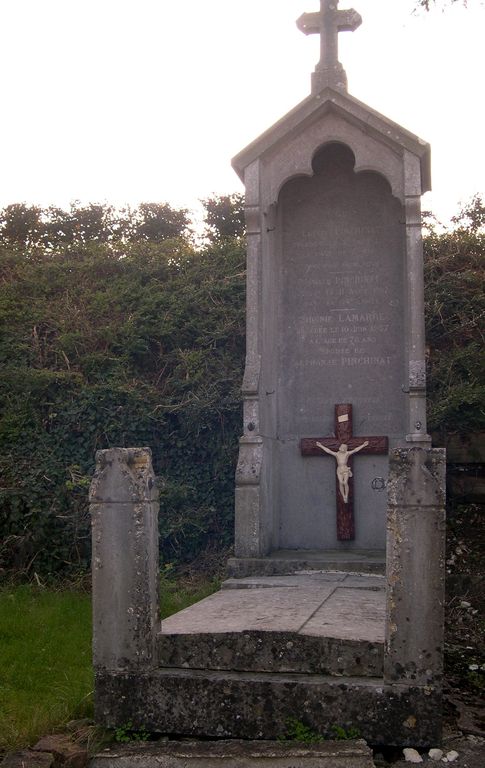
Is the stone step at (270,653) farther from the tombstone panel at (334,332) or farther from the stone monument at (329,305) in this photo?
the tombstone panel at (334,332)

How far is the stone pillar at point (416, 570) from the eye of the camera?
4.09 meters

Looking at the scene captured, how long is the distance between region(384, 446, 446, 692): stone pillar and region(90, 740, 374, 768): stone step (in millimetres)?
492

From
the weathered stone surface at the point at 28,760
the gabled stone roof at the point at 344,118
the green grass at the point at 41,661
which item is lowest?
the green grass at the point at 41,661

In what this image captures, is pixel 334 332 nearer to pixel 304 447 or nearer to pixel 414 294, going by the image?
pixel 414 294

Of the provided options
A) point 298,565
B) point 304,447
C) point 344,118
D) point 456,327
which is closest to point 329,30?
point 344,118

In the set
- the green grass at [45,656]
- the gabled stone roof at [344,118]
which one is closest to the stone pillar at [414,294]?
the gabled stone roof at [344,118]

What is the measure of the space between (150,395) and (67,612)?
3199mm

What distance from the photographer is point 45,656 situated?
18.8ft

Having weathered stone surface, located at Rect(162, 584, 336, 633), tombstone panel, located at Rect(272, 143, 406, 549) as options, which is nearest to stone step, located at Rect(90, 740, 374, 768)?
weathered stone surface, located at Rect(162, 584, 336, 633)

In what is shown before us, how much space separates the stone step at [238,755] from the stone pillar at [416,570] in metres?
0.49

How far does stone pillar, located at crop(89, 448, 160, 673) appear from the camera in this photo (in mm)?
4324

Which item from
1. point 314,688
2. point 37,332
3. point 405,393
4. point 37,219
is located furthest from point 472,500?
point 37,219

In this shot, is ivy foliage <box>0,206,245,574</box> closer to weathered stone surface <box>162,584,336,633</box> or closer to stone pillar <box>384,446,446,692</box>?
weathered stone surface <box>162,584,336,633</box>

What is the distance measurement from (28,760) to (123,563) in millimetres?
1059
